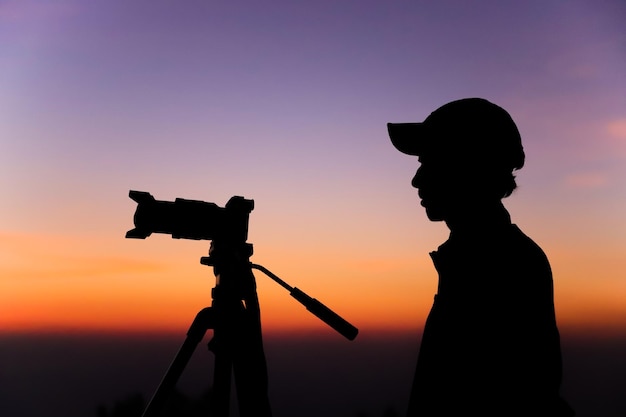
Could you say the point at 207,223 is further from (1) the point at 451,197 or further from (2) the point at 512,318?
(2) the point at 512,318

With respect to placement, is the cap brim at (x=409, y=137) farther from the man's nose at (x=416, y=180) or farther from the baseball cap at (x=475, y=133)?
the man's nose at (x=416, y=180)

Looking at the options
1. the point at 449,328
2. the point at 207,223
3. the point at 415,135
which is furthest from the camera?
the point at 207,223

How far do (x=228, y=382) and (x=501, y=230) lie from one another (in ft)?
7.97

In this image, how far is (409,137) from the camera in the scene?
117 inches

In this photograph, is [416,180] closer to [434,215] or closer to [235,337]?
[434,215]

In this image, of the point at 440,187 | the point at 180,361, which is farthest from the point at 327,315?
the point at 440,187

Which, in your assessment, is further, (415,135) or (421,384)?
(415,135)

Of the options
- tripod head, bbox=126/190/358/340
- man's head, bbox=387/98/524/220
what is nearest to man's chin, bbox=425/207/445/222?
man's head, bbox=387/98/524/220

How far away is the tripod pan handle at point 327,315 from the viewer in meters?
3.72

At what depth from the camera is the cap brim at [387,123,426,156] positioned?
9.62 feet

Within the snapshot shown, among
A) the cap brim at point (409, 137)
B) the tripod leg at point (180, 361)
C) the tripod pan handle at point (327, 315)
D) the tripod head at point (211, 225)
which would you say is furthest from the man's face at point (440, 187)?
the tripod leg at point (180, 361)

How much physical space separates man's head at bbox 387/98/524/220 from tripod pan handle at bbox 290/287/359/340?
1.31 metres

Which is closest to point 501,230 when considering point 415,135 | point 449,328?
point 449,328

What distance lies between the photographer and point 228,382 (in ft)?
12.8
